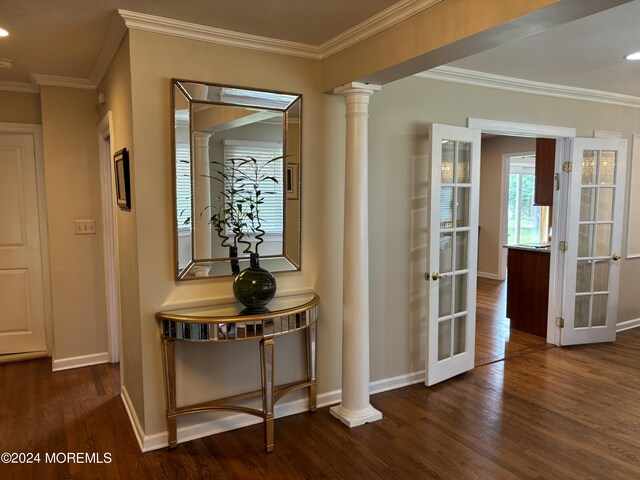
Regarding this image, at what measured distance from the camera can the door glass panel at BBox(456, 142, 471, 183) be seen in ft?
11.8

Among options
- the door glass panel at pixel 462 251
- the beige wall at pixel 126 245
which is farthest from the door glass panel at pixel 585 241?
the beige wall at pixel 126 245

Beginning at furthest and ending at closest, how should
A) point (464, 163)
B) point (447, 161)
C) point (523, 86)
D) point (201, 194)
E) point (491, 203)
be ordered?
point (491, 203), point (523, 86), point (464, 163), point (447, 161), point (201, 194)

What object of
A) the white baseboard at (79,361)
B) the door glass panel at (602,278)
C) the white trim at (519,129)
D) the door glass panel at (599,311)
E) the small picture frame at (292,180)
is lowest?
the white baseboard at (79,361)

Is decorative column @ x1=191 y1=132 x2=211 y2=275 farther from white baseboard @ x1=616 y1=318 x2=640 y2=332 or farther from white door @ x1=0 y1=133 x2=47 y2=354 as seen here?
white baseboard @ x1=616 y1=318 x2=640 y2=332

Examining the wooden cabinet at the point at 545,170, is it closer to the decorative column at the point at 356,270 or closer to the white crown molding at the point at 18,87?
the decorative column at the point at 356,270

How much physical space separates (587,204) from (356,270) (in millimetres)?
2880

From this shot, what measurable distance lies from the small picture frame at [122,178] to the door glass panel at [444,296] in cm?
228

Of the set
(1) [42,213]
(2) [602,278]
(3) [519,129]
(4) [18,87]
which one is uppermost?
(4) [18,87]

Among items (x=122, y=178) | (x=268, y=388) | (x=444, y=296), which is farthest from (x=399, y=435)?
(x=122, y=178)

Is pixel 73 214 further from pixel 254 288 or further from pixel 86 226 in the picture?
pixel 254 288

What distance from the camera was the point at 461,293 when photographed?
372cm

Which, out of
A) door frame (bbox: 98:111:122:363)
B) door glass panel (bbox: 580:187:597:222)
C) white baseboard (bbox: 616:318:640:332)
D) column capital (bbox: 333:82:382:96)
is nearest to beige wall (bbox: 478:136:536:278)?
white baseboard (bbox: 616:318:640:332)

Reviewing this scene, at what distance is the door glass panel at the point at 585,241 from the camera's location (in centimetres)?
455

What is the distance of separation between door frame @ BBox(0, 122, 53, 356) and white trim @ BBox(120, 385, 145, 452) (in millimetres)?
1260
